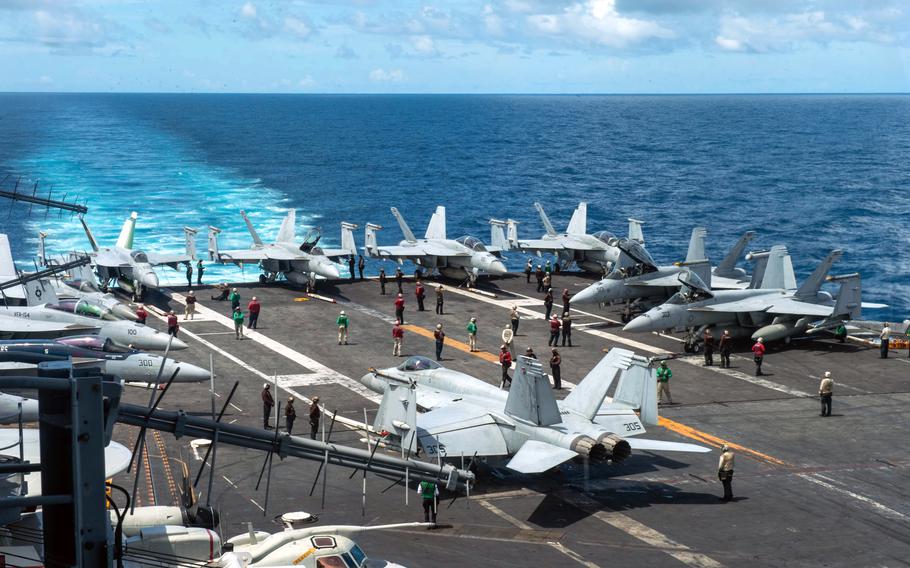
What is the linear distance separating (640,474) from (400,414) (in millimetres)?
6901

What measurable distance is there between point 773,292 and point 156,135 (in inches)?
5647

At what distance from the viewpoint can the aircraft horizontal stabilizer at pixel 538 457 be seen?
2511 centimetres

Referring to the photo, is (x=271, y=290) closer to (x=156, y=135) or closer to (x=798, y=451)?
(x=798, y=451)

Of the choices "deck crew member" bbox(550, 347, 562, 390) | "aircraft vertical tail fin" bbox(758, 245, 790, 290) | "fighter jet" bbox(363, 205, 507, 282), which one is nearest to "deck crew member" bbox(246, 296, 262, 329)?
"fighter jet" bbox(363, 205, 507, 282)

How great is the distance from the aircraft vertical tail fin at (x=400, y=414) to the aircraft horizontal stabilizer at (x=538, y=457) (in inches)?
101

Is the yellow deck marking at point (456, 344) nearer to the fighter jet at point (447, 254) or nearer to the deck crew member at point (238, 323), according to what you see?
the deck crew member at point (238, 323)

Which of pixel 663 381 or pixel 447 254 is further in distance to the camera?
pixel 447 254

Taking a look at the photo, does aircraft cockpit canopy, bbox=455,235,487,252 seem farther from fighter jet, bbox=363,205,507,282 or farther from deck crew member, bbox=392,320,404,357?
deck crew member, bbox=392,320,404,357

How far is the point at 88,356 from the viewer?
26297mm

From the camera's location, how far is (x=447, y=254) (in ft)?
180

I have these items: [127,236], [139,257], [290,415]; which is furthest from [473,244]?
[290,415]

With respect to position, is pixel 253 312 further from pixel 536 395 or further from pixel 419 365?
pixel 536 395

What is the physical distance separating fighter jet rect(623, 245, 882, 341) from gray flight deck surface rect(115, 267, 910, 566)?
1.01m

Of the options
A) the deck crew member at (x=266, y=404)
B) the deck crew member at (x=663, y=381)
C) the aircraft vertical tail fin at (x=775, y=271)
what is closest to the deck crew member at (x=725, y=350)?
the deck crew member at (x=663, y=381)
